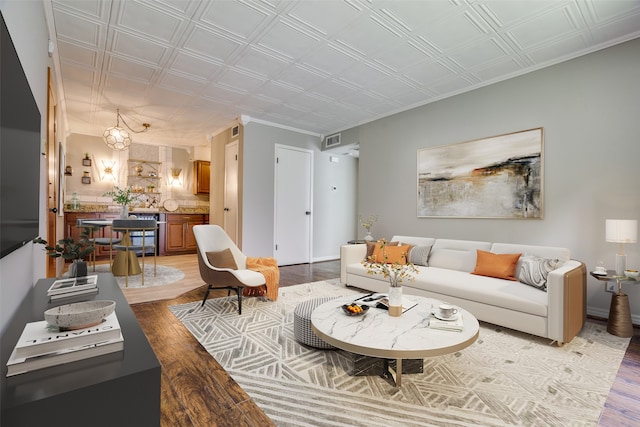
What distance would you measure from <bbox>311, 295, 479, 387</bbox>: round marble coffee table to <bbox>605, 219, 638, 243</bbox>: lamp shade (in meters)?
1.70

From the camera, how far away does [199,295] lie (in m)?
3.78

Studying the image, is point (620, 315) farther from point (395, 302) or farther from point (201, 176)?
point (201, 176)

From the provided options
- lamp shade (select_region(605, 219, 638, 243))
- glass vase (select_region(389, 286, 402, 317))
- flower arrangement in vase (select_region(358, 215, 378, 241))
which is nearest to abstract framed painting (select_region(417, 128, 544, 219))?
lamp shade (select_region(605, 219, 638, 243))

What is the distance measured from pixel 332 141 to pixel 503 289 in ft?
14.4

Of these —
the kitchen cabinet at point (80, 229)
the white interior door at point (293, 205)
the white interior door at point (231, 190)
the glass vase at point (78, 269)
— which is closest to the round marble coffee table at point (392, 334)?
the glass vase at point (78, 269)

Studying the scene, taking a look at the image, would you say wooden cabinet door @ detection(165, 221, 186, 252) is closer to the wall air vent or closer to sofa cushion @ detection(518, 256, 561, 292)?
the wall air vent

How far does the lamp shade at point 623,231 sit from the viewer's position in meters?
2.59

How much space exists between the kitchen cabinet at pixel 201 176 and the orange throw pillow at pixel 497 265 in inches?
269

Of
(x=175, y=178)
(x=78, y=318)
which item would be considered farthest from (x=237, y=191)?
(x=78, y=318)

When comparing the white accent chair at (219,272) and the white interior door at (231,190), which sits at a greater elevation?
the white interior door at (231,190)

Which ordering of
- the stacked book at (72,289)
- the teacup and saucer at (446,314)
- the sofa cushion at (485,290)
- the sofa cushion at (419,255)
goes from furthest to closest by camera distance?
the sofa cushion at (419,255) < the sofa cushion at (485,290) < the teacup and saucer at (446,314) < the stacked book at (72,289)

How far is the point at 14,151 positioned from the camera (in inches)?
41.8

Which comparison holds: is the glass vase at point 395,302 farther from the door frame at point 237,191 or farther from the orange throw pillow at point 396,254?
the door frame at point 237,191

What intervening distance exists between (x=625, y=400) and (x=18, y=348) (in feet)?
9.35
